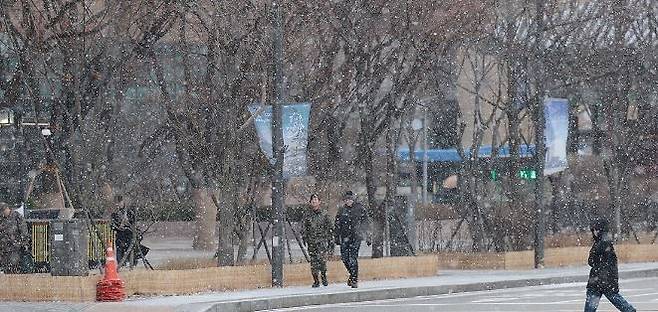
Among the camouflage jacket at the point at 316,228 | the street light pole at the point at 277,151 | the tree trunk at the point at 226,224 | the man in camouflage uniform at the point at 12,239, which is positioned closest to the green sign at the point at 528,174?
the tree trunk at the point at 226,224

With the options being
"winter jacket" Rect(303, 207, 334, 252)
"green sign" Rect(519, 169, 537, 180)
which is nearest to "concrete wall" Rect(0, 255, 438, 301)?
"winter jacket" Rect(303, 207, 334, 252)

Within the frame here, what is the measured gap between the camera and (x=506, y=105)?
38719 millimetres

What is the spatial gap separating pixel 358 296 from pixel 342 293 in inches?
14.6

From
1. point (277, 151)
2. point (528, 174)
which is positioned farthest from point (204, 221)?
point (277, 151)

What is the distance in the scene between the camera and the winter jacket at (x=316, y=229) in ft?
90.6

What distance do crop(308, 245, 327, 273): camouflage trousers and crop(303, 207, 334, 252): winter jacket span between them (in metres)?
0.02

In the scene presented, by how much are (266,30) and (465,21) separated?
5.87 meters

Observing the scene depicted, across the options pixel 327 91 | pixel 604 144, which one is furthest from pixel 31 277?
pixel 604 144

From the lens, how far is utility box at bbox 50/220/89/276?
82.6ft

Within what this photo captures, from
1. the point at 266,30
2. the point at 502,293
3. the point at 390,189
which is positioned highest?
the point at 266,30

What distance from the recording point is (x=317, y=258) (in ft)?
91.5

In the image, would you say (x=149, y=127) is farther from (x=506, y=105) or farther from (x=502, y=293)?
(x=502, y=293)

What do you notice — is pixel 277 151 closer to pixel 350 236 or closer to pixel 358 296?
pixel 350 236

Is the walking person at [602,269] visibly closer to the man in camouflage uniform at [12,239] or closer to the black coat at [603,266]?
the black coat at [603,266]
